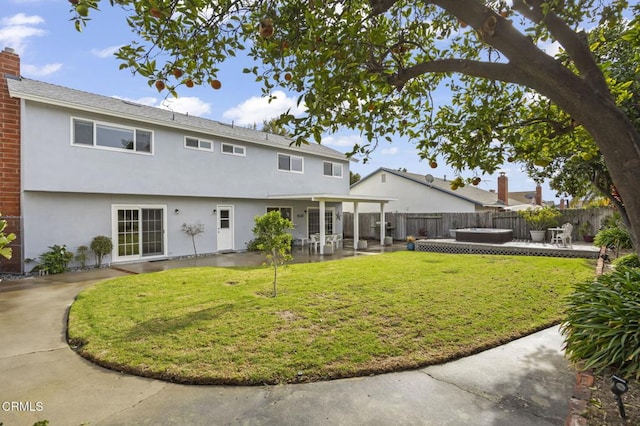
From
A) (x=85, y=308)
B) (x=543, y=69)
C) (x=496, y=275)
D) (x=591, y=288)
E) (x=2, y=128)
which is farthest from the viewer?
(x=2, y=128)

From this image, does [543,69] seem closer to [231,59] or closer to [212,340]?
[231,59]

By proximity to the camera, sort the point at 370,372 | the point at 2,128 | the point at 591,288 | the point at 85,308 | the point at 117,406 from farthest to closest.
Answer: the point at 2,128, the point at 85,308, the point at 591,288, the point at 370,372, the point at 117,406

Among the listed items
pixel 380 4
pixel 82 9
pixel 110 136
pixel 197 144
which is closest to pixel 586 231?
pixel 380 4

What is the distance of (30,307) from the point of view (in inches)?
261

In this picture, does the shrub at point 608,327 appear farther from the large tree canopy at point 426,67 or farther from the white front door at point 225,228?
the white front door at point 225,228

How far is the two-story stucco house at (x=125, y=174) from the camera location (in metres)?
10.3

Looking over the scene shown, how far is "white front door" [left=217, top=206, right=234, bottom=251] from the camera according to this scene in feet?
51.4

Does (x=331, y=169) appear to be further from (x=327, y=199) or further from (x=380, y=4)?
(x=380, y=4)

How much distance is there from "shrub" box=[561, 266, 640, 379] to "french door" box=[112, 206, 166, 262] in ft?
43.9

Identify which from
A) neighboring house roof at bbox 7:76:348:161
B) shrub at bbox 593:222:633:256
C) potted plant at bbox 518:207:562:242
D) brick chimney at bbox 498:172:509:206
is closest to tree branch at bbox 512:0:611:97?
neighboring house roof at bbox 7:76:348:161

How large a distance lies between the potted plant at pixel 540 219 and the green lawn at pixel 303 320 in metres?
7.82

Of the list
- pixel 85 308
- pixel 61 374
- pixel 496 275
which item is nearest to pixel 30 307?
pixel 85 308

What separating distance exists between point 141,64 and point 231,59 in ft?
3.38

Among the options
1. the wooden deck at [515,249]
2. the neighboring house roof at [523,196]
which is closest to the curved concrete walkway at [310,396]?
the wooden deck at [515,249]
